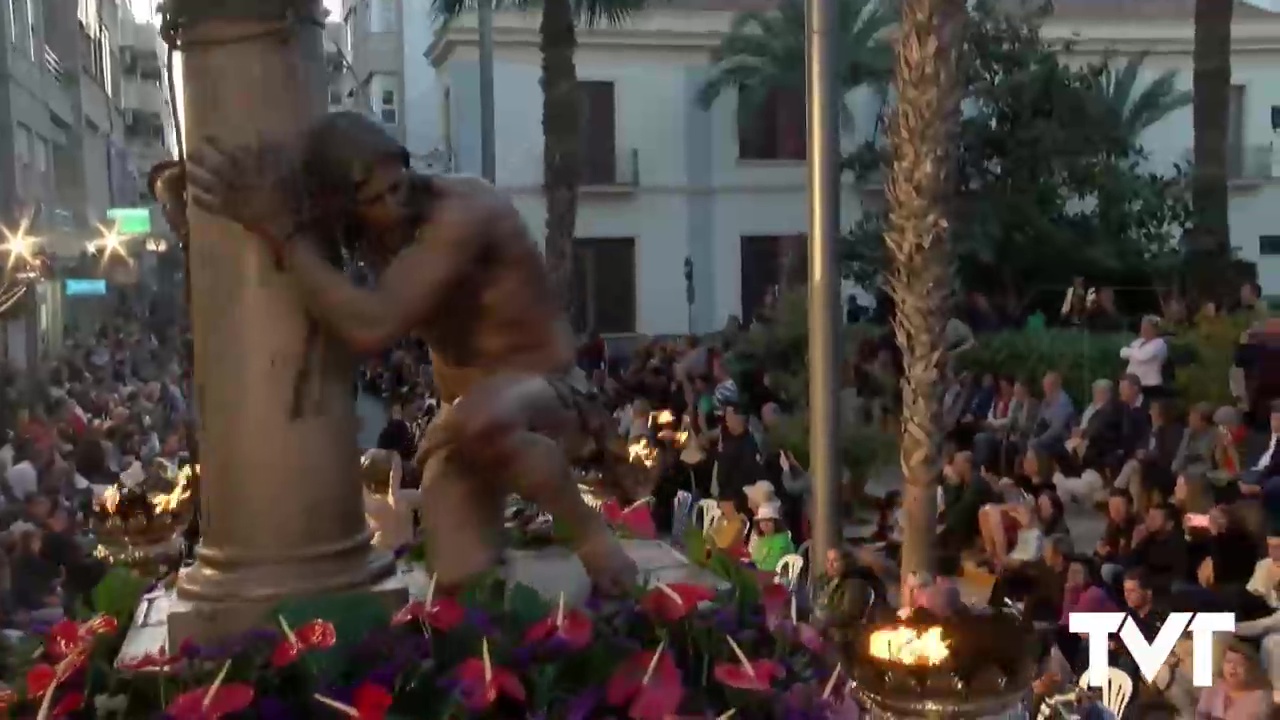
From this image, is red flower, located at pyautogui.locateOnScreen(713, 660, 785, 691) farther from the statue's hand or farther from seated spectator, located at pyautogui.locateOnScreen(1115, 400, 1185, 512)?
seated spectator, located at pyautogui.locateOnScreen(1115, 400, 1185, 512)

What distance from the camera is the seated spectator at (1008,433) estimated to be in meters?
13.3

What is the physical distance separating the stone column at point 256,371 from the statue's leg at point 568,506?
1.40 ft

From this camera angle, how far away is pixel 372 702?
2738 millimetres

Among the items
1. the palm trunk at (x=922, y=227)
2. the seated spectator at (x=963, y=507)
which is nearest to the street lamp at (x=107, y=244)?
the seated spectator at (x=963, y=507)

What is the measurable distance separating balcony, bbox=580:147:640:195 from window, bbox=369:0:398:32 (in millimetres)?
7489

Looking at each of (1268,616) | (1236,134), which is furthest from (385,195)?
(1236,134)

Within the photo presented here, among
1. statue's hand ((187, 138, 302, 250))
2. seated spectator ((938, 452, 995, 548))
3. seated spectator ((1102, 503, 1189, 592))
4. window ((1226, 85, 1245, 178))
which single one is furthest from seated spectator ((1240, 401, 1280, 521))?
window ((1226, 85, 1245, 178))

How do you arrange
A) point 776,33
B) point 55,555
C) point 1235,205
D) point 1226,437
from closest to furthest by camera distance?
point 55,555 → point 1226,437 → point 776,33 → point 1235,205

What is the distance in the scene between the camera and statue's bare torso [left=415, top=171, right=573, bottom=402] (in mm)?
3438

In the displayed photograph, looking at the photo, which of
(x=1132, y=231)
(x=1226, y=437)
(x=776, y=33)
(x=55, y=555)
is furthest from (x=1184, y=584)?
(x=776, y=33)

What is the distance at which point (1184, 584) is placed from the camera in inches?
331

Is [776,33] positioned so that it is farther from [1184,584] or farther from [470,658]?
[470,658]

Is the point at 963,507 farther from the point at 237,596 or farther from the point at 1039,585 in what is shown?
the point at 237,596

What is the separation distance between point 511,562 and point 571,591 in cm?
26
